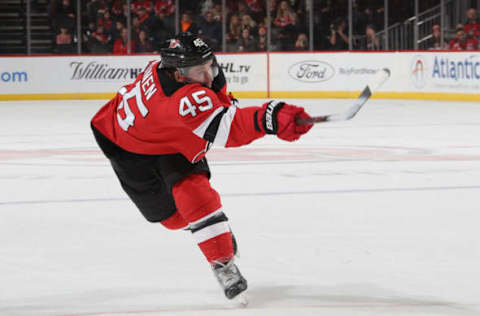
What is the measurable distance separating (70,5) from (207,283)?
12829 mm

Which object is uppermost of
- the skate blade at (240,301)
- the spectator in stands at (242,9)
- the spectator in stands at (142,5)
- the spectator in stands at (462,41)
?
the spectator in stands at (142,5)

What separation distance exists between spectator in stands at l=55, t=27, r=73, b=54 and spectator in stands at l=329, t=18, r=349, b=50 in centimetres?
464

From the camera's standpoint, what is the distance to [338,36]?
48.9 feet

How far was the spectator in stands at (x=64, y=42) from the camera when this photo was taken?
14750 mm

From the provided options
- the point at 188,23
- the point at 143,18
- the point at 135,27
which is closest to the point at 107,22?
the point at 135,27

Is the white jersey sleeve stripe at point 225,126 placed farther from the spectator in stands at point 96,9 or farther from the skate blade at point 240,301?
the spectator in stands at point 96,9

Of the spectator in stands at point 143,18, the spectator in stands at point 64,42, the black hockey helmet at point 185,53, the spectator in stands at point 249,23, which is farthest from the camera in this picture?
the spectator in stands at point 143,18

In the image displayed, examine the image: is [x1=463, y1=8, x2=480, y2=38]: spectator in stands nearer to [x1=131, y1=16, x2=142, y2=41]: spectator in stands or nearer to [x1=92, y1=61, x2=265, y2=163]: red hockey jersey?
[x1=131, y1=16, x2=142, y2=41]: spectator in stands

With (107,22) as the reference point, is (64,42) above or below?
below

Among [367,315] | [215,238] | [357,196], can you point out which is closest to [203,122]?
[215,238]

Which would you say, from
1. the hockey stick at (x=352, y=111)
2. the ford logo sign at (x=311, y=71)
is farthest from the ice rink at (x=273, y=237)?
the ford logo sign at (x=311, y=71)

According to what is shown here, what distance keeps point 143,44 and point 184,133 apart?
12.4 m

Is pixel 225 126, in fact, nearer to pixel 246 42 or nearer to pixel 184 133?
pixel 184 133

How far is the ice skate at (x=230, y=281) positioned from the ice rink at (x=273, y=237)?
49 mm
